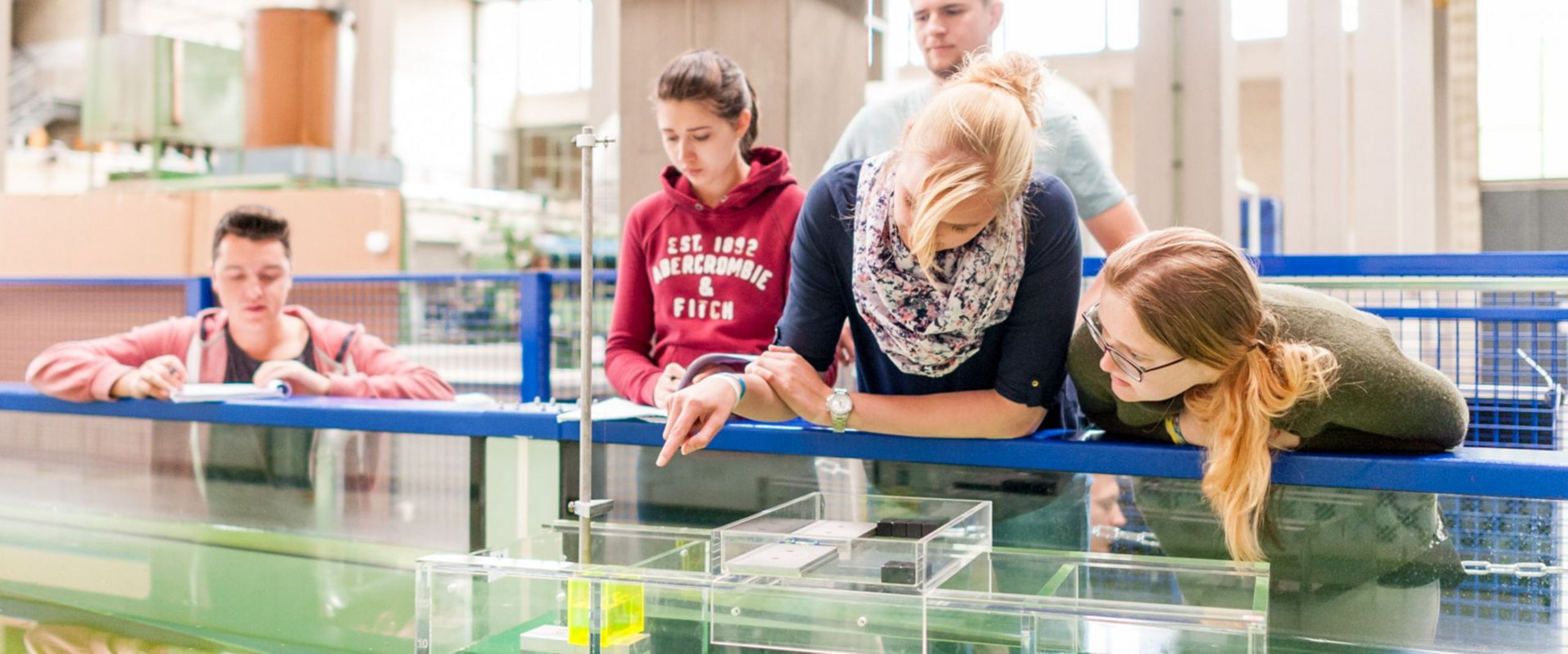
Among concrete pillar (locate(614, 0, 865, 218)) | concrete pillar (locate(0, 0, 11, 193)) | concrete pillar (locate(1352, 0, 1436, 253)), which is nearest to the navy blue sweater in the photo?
concrete pillar (locate(614, 0, 865, 218))

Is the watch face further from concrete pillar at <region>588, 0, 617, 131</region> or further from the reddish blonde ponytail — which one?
concrete pillar at <region>588, 0, 617, 131</region>

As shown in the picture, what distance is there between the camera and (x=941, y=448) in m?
1.57

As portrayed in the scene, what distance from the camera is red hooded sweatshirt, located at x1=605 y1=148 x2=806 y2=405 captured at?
1.96 meters

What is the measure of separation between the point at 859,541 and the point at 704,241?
922mm

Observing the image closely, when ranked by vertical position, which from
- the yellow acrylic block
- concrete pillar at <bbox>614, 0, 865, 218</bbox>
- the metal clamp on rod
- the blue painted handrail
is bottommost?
the yellow acrylic block

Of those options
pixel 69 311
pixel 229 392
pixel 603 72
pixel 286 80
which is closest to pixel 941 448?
pixel 229 392

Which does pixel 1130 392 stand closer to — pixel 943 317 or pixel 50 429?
pixel 943 317

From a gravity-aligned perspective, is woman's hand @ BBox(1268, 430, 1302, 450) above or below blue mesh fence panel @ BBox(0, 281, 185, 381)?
below

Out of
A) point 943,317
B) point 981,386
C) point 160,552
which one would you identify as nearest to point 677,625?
point 943,317

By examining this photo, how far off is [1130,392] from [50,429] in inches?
82.8

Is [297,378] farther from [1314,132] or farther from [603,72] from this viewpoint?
[1314,132]

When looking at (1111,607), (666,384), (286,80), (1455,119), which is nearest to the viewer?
(1111,607)

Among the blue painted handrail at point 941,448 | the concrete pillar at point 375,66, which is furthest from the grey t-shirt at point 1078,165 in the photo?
the concrete pillar at point 375,66

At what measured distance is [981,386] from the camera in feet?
5.35
